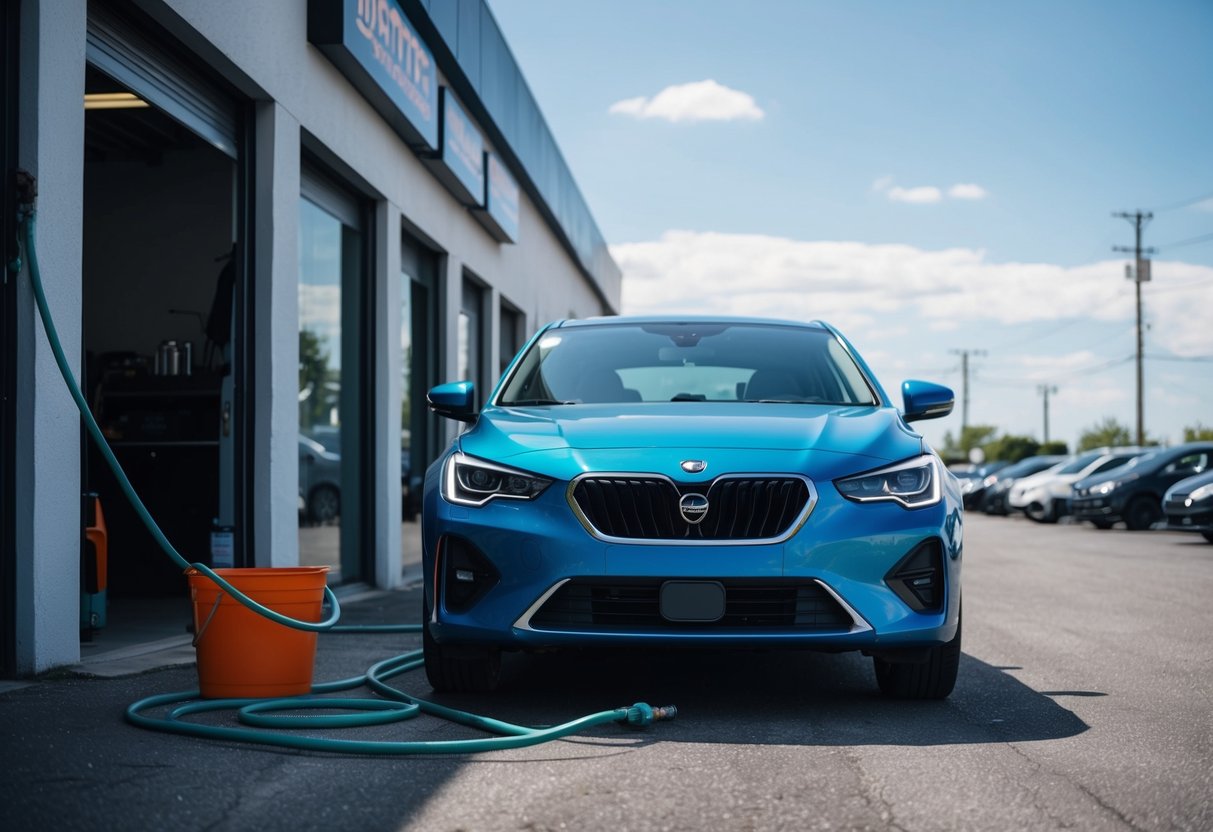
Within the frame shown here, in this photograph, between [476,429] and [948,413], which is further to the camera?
[948,413]

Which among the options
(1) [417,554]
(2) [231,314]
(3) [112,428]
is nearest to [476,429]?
(2) [231,314]

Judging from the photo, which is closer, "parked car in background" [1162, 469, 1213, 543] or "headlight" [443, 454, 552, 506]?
"headlight" [443, 454, 552, 506]

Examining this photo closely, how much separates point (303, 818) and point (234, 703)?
1.55 m

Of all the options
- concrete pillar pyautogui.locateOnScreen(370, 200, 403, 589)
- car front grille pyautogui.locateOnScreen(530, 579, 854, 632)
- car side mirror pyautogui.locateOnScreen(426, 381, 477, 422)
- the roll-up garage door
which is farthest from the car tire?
concrete pillar pyautogui.locateOnScreen(370, 200, 403, 589)

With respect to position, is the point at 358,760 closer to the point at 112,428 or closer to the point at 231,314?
the point at 231,314

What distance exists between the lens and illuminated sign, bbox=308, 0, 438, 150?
859 cm

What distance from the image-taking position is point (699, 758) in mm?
3736

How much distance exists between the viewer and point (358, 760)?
12.1 feet

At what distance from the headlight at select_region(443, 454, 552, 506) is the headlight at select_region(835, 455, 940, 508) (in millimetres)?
1036

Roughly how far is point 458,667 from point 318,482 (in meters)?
5.59

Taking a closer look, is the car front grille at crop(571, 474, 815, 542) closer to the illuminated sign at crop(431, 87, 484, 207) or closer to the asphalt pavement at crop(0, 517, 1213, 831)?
the asphalt pavement at crop(0, 517, 1213, 831)

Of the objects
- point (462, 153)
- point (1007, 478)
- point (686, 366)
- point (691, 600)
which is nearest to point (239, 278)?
point (686, 366)

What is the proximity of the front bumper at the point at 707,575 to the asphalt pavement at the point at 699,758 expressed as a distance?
0.97 feet

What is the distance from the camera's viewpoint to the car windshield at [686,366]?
5574 millimetres
